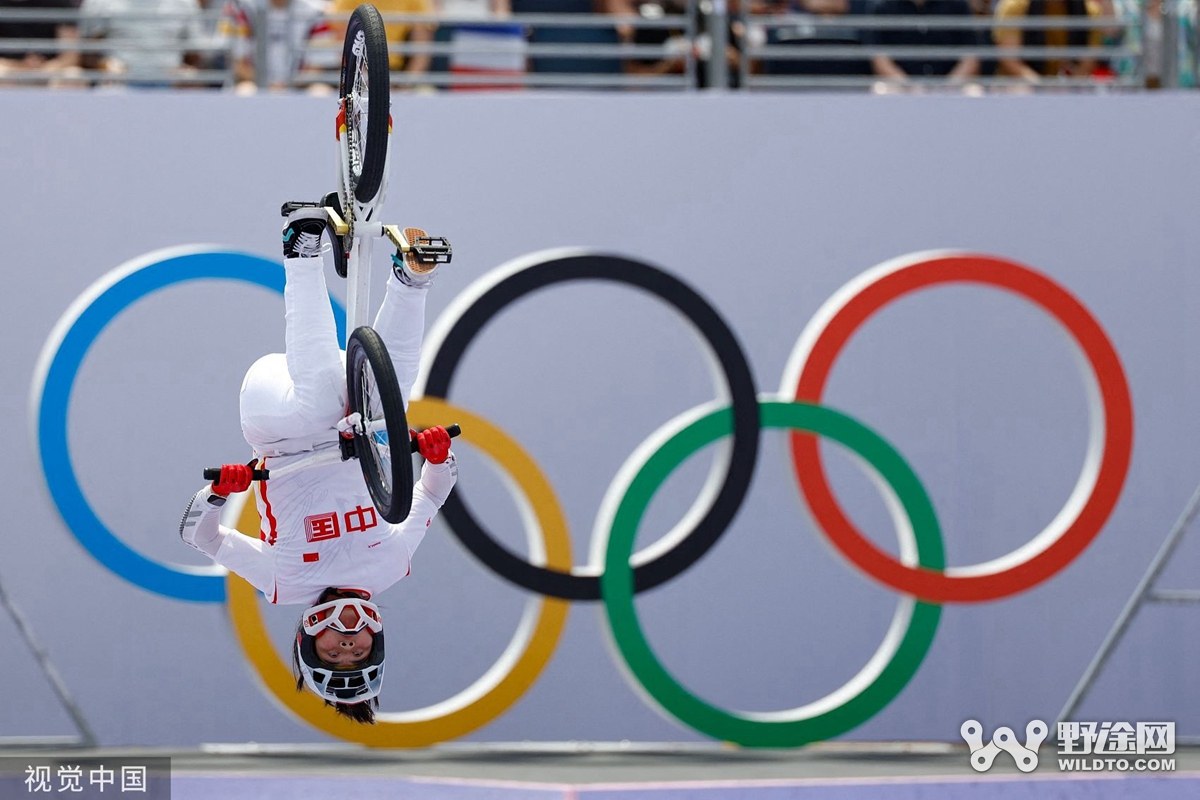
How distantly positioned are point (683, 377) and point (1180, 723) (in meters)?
2.71

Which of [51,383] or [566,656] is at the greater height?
[51,383]

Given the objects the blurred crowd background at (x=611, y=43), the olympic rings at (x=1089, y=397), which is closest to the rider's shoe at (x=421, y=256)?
the blurred crowd background at (x=611, y=43)

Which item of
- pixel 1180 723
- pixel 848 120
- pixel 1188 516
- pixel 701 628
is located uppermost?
pixel 848 120

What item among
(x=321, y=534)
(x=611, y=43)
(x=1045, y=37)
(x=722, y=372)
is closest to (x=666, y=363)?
(x=722, y=372)

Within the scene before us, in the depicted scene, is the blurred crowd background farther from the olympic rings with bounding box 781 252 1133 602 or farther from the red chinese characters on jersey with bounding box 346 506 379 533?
the red chinese characters on jersey with bounding box 346 506 379 533

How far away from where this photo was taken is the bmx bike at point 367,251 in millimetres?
3541

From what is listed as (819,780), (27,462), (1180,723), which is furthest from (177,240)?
(1180,723)

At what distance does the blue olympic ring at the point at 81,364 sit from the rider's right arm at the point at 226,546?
226cm

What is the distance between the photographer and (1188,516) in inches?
235

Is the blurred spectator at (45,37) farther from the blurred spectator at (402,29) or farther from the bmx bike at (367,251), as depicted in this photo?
the bmx bike at (367,251)

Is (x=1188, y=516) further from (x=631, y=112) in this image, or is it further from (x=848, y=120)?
(x=631, y=112)

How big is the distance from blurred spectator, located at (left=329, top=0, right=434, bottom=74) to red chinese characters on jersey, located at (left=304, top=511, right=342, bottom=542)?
2.96 metres

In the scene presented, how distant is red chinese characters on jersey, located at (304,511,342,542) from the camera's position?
4.04 metres

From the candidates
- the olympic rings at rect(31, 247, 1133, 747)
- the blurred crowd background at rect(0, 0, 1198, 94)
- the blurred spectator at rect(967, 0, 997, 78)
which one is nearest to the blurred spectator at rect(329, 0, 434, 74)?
the blurred crowd background at rect(0, 0, 1198, 94)
